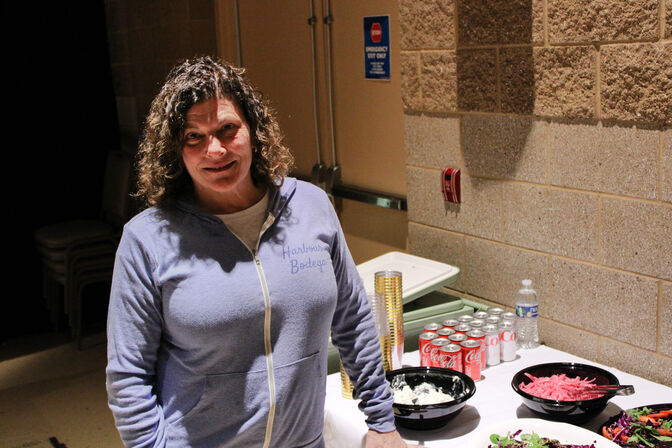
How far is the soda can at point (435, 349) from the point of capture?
7.16ft

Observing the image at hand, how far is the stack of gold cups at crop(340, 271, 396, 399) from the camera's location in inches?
83.1

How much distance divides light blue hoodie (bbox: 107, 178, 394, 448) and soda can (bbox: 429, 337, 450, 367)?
596 millimetres

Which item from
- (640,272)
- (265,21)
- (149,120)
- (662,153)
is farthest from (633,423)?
(265,21)

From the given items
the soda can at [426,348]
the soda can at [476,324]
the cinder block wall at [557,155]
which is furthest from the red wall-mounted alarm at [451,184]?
the soda can at [426,348]

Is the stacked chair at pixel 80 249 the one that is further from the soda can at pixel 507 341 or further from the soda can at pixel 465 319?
the soda can at pixel 507 341

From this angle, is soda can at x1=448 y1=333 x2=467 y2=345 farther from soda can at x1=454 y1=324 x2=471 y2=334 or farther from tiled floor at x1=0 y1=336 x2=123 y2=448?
tiled floor at x1=0 y1=336 x2=123 y2=448

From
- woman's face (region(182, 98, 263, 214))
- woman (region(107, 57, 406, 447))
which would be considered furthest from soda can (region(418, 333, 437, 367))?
woman's face (region(182, 98, 263, 214))

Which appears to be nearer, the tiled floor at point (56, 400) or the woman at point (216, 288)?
the woman at point (216, 288)

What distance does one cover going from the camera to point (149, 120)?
1603 mm

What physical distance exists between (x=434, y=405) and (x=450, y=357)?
30 centimetres

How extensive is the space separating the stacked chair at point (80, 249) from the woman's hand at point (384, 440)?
11.5 ft

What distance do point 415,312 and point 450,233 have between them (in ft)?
1.51

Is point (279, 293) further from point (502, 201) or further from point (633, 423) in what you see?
point (502, 201)

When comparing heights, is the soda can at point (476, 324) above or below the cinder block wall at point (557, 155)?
below
